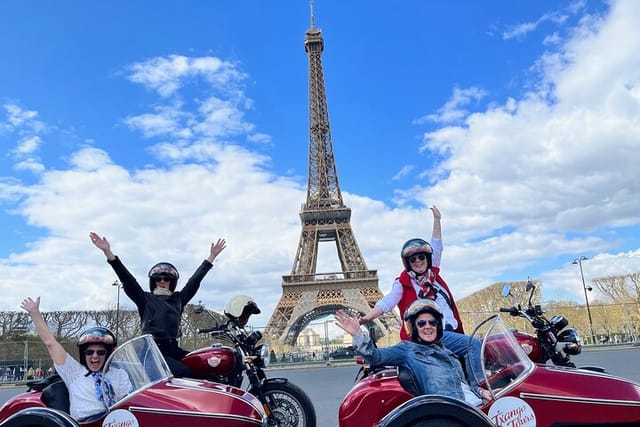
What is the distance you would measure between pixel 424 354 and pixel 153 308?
2.12 m

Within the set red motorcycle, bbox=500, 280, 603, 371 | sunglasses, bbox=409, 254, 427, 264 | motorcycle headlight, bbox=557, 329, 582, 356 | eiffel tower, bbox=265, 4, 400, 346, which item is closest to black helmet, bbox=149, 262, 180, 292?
sunglasses, bbox=409, 254, 427, 264

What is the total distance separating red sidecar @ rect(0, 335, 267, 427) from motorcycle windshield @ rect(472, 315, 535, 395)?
50.8 inches

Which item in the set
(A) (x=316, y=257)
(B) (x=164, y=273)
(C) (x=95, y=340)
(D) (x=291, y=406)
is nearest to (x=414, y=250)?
(D) (x=291, y=406)

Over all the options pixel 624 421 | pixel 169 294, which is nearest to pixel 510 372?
pixel 624 421

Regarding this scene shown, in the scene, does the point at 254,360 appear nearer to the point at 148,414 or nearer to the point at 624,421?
the point at 148,414

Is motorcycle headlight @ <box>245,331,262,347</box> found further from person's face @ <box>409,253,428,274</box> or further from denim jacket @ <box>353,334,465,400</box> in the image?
denim jacket @ <box>353,334,465,400</box>

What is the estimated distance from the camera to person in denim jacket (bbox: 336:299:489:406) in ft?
8.14

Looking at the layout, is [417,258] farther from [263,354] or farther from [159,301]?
[159,301]

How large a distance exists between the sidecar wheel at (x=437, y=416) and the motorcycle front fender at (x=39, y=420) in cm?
156

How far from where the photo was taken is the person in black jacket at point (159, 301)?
12.2 ft

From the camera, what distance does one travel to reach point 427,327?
2.65 m

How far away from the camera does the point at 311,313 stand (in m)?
33.9

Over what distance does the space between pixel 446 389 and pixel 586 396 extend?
2.20 ft

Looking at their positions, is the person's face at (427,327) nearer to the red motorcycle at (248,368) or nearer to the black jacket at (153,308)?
the red motorcycle at (248,368)
